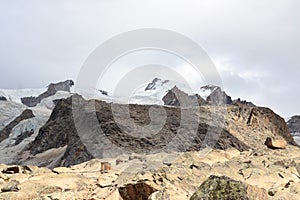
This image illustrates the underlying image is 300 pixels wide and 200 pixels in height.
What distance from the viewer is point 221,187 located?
707cm

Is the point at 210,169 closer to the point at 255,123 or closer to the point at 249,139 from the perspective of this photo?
the point at 249,139

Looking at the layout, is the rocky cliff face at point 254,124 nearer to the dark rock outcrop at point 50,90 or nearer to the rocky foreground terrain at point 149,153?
the rocky foreground terrain at point 149,153

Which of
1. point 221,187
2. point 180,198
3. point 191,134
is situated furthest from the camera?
point 191,134

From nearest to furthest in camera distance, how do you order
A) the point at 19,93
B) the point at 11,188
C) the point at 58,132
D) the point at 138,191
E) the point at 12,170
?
1. the point at 138,191
2. the point at 11,188
3. the point at 12,170
4. the point at 58,132
5. the point at 19,93

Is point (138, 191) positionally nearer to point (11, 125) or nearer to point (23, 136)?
point (23, 136)

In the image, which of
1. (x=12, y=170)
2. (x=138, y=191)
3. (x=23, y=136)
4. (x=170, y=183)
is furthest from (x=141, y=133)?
(x=23, y=136)

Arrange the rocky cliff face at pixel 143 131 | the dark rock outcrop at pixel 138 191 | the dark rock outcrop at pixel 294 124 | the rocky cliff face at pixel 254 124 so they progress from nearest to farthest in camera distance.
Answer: the dark rock outcrop at pixel 138 191 → the rocky cliff face at pixel 143 131 → the rocky cliff face at pixel 254 124 → the dark rock outcrop at pixel 294 124

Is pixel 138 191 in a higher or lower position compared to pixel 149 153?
lower

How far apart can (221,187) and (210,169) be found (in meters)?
6.66

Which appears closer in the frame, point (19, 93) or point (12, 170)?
point (12, 170)

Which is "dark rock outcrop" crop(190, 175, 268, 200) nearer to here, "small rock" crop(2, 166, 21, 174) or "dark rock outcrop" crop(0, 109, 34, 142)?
"small rock" crop(2, 166, 21, 174)

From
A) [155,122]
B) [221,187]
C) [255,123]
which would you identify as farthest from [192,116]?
[221,187]

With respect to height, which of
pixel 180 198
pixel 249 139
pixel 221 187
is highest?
pixel 249 139

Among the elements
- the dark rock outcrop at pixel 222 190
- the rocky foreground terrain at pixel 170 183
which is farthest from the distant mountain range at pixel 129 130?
the dark rock outcrop at pixel 222 190
